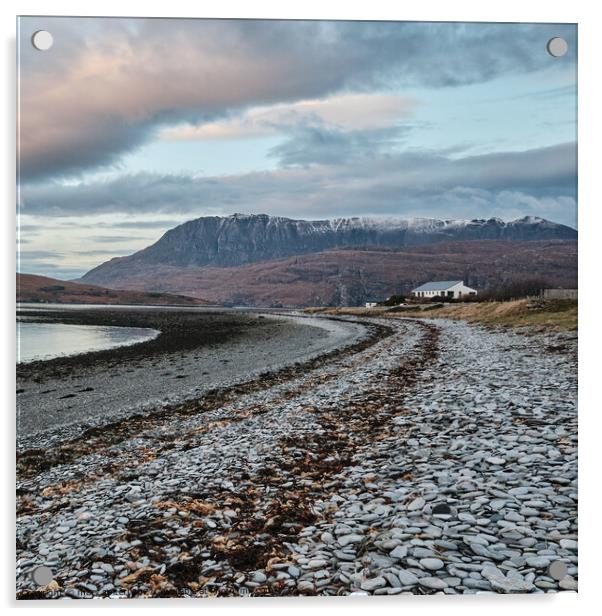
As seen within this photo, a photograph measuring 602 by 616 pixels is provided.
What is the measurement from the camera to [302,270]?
866 centimetres

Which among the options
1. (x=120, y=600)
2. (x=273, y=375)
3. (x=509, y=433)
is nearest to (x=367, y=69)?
(x=509, y=433)

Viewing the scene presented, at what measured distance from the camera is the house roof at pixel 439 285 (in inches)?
315

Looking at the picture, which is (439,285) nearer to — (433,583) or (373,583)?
(433,583)

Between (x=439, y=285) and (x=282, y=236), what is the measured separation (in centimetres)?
268

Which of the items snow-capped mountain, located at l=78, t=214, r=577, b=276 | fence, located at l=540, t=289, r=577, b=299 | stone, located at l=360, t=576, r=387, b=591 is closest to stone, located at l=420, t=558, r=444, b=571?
stone, located at l=360, t=576, r=387, b=591

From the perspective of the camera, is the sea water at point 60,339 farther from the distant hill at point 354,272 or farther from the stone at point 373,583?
the stone at point 373,583

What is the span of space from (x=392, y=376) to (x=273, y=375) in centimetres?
340

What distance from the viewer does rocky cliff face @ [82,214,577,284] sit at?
24.5ft

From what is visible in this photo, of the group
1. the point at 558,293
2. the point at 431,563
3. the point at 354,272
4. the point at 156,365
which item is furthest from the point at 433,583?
the point at 156,365

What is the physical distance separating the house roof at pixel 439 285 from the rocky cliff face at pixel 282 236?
733mm

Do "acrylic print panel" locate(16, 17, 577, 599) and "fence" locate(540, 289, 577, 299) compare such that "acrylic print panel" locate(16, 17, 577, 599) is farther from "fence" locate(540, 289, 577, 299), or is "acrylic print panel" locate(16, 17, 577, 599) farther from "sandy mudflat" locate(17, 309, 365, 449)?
"sandy mudflat" locate(17, 309, 365, 449)

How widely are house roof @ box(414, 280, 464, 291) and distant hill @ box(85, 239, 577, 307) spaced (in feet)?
0.31

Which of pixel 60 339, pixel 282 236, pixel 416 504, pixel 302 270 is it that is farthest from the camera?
pixel 302 270

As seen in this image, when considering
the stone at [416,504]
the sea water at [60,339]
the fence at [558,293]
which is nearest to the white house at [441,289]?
the fence at [558,293]
